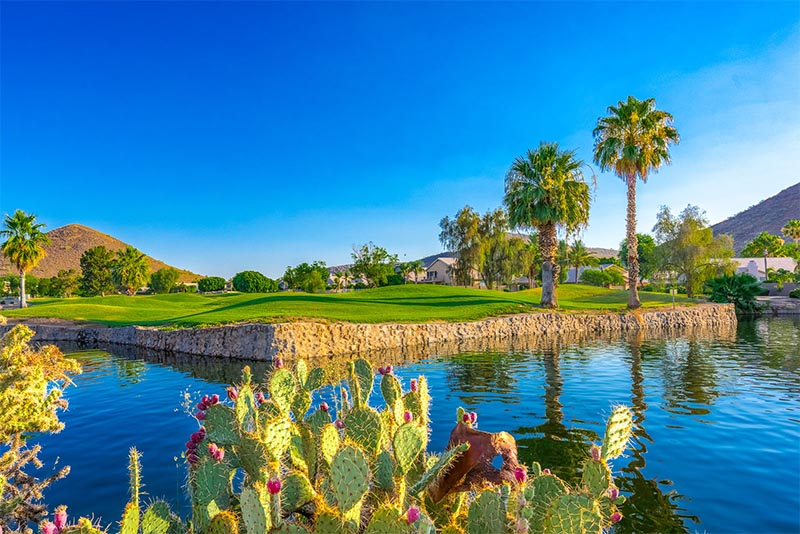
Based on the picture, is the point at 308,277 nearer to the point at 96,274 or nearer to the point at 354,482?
the point at 96,274

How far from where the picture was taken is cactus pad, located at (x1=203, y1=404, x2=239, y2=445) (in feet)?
12.1

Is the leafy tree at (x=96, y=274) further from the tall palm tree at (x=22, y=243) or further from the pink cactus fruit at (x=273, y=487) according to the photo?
the pink cactus fruit at (x=273, y=487)

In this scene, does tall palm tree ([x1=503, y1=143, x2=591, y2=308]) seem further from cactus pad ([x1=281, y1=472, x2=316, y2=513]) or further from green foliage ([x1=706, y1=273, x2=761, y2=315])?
cactus pad ([x1=281, y1=472, x2=316, y2=513])

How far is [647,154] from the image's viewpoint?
3506 cm

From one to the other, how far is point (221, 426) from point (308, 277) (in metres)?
65.1

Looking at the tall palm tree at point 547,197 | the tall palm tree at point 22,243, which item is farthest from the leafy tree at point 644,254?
the tall palm tree at point 22,243

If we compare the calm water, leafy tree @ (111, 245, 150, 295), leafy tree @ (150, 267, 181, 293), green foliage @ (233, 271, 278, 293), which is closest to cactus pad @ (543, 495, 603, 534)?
the calm water

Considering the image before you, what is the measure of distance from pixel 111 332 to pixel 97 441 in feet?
76.1

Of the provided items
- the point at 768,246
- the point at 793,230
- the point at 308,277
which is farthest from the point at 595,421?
the point at 768,246

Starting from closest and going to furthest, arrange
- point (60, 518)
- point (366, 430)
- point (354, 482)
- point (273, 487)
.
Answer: point (60, 518)
point (273, 487)
point (354, 482)
point (366, 430)

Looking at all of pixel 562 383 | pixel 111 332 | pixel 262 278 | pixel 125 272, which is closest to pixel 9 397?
pixel 562 383

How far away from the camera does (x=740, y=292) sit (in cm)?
4447

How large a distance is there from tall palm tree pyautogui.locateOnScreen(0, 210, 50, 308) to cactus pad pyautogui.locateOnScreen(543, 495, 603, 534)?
64662 millimetres

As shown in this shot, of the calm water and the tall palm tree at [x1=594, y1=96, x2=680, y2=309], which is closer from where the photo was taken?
the calm water
